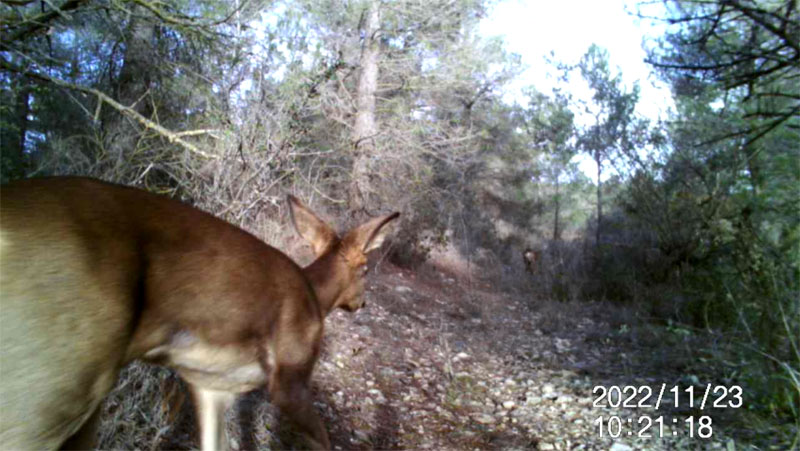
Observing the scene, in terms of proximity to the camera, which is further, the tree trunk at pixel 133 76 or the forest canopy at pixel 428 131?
the tree trunk at pixel 133 76

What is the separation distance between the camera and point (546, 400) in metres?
6.54

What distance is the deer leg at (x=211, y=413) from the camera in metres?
3.57

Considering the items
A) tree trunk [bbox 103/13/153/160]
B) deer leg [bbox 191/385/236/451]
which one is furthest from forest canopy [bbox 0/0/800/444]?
deer leg [bbox 191/385/236/451]

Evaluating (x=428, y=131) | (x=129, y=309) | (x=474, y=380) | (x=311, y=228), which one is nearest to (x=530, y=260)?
(x=428, y=131)

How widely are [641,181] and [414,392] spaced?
32.5ft

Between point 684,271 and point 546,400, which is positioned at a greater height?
point 684,271

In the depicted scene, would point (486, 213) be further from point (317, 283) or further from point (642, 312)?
point (317, 283)

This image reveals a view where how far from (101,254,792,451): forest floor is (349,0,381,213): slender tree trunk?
7.20 feet

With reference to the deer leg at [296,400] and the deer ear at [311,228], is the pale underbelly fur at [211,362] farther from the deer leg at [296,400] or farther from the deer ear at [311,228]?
the deer ear at [311,228]

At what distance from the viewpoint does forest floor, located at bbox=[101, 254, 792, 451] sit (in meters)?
5.18

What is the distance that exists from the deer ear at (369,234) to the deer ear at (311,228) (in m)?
0.25

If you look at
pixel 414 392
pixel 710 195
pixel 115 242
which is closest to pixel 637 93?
pixel 710 195

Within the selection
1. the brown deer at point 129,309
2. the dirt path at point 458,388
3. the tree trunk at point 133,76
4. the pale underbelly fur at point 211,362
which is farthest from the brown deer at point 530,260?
the pale underbelly fur at point 211,362

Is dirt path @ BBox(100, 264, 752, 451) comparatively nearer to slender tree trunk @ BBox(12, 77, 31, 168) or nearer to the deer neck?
the deer neck
